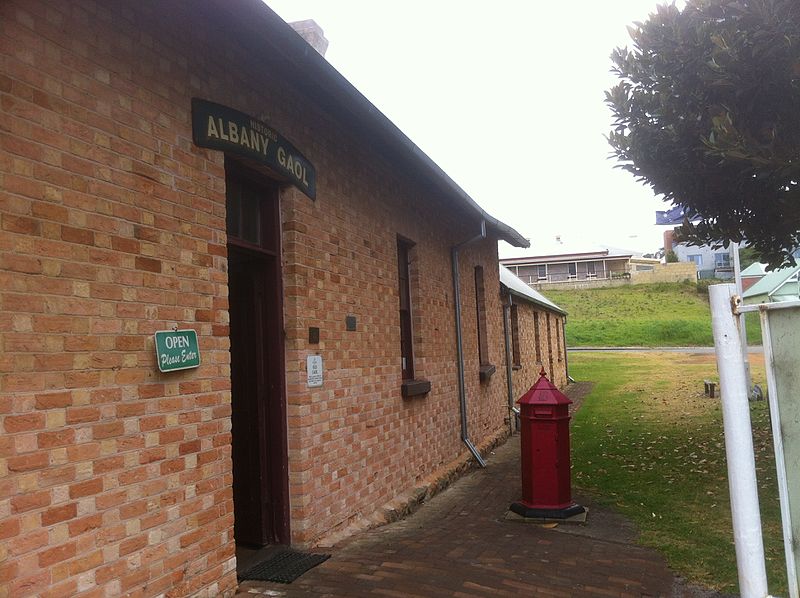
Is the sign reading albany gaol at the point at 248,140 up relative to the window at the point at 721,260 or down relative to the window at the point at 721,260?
down

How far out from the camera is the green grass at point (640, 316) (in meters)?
41.6

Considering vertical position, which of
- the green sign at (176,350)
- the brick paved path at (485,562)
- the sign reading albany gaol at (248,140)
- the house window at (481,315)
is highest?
the sign reading albany gaol at (248,140)

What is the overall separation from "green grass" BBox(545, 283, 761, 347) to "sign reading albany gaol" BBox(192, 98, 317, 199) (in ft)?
107

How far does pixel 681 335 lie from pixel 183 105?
42.6m

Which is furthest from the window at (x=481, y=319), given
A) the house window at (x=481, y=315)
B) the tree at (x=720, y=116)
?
the tree at (x=720, y=116)

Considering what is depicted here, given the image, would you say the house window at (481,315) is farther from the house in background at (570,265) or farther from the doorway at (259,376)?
the house in background at (570,265)

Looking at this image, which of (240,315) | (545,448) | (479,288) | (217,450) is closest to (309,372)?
(240,315)

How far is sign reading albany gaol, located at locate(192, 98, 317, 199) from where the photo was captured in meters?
4.05

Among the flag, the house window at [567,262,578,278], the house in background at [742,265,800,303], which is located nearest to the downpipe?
the flag

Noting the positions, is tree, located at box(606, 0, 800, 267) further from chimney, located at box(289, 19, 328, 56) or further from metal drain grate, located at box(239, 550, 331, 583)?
metal drain grate, located at box(239, 550, 331, 583)

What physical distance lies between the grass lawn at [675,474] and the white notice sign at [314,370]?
3.08 meters

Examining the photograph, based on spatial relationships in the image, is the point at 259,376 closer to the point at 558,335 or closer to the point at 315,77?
the point at 315,77

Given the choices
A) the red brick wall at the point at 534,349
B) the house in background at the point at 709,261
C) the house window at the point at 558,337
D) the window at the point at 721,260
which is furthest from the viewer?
the window at the point at 721,260

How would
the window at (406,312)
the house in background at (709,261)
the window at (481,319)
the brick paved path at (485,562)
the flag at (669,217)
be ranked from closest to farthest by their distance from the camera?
the brick paved path at (485,562)
the window at (406,312)
the window at (481,319)
the flag at (669,217)
the house in background at (709,261)
